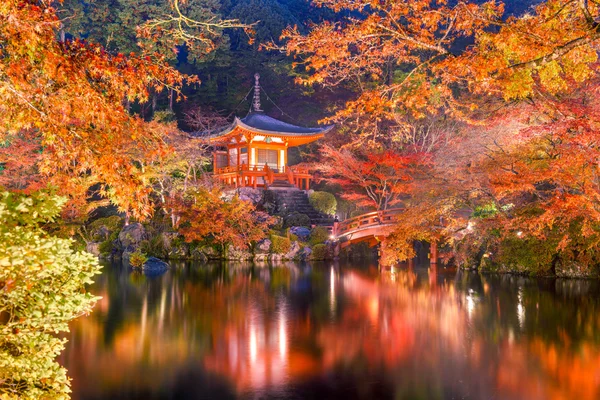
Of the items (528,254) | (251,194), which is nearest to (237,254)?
(251,194)

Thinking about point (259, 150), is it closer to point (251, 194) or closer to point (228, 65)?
point (251, 194)

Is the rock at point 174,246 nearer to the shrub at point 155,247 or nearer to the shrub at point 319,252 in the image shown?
the shrub at point 155,247

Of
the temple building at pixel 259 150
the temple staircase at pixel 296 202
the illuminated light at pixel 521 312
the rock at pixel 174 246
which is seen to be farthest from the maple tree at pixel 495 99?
the rock at pixel 174 246

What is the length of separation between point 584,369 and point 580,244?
28.0ft

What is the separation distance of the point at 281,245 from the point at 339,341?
40.0 feet

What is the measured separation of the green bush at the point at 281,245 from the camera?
20.0 m

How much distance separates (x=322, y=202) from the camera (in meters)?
24.2

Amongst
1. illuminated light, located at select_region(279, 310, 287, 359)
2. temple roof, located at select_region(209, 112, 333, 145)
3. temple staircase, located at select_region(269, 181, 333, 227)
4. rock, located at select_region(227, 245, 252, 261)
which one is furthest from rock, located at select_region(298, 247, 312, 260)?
illuminated light, located at select_region(279, 310, 287, 359)

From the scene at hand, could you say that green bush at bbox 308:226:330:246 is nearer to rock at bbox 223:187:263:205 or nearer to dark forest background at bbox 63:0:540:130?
rock at bbox 223:187:263:205

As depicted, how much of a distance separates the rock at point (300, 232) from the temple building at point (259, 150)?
3.90m

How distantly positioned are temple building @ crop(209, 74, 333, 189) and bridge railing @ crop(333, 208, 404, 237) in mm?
5247

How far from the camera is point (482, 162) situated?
45.6 feet

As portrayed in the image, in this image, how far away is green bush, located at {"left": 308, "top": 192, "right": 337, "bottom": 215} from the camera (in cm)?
2420

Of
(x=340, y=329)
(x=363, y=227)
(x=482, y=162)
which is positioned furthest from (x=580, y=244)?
(x=340, y=329)
